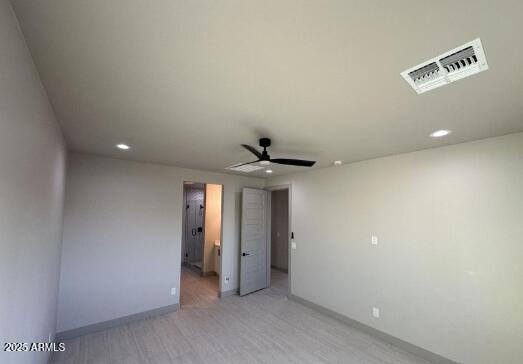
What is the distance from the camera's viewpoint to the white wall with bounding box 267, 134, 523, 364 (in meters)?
2.48

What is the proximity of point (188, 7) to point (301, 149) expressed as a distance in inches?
90.9

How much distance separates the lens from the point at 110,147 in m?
3.17

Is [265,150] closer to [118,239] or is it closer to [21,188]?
[21,188]

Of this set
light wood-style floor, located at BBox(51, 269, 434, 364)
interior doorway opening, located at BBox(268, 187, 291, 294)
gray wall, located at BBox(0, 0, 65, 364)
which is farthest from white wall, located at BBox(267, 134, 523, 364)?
gray wall, located at BBox(0, 0, 65, 364)

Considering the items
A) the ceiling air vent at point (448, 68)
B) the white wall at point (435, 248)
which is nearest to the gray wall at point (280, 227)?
the white wall at point (435, 248)

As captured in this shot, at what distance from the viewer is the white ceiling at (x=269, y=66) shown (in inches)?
41.3

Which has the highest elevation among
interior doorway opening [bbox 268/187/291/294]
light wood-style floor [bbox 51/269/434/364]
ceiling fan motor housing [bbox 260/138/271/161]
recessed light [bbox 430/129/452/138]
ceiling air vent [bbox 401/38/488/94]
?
ceiling air vent [bbox 401/38/488/94]

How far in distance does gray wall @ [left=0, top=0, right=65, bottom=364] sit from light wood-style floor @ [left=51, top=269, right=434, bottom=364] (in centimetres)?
124

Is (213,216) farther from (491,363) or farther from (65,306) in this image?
(491,363)

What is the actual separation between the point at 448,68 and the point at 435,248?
7.99 feet

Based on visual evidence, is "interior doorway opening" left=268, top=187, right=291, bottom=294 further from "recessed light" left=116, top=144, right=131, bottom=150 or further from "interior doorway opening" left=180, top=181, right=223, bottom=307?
"recessed light" left=116, top=144, right=131, bottom=150

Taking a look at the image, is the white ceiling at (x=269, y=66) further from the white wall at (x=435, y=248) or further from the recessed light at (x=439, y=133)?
the white wall at (x=435, y=248)

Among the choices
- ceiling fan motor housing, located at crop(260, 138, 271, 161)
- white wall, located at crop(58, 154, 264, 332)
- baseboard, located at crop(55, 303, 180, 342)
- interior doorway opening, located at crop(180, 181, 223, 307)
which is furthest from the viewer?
interior doorway opening, located at crop(180, 181, 223, 307)

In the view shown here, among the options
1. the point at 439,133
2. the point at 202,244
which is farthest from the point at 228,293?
the point at 439,133
